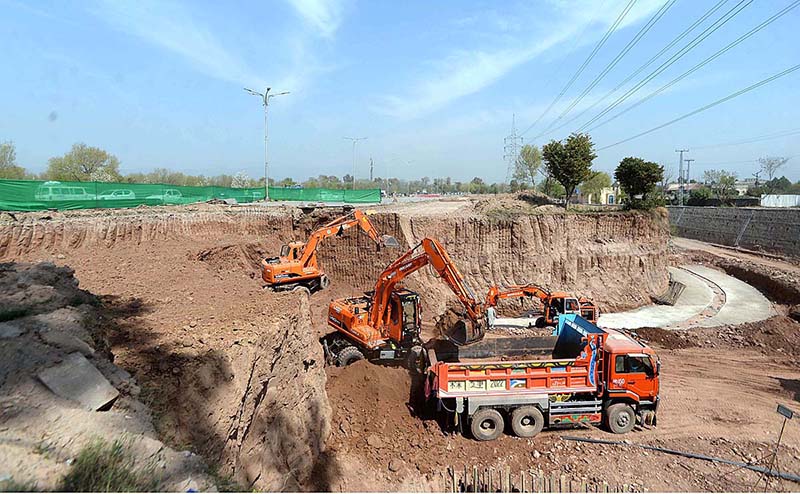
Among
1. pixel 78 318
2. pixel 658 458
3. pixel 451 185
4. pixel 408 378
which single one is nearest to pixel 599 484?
pixel 658 458

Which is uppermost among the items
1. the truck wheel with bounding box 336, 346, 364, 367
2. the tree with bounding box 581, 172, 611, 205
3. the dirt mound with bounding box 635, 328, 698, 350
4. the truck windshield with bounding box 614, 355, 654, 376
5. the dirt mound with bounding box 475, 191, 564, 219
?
the tree with bounding box 581, 172, 611, 205

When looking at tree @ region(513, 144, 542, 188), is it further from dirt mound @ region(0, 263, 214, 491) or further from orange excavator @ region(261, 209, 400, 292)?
dirt mound @ region(0, 263, 214, 491)

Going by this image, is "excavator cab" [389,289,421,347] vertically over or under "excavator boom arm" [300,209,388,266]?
under

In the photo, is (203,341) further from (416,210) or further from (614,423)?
(416,210)

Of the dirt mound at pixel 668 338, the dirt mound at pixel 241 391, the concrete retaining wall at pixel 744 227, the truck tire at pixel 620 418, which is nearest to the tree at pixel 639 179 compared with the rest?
the dirt mound at pixel 668 338

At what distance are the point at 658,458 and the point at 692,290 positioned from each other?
20038 mm

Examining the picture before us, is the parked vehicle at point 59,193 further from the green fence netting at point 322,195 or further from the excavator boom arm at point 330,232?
the green fence netting at point 322,195

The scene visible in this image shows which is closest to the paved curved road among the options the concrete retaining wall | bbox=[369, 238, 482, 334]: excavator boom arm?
the concrete retaining wall

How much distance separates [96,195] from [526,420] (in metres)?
24.6

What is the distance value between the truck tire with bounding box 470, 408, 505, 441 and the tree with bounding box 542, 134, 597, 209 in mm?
22824

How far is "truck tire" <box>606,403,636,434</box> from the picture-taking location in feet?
33.6

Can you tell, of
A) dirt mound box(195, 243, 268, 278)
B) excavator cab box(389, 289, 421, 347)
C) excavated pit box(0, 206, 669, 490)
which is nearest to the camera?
excavated pit box(0, 206, 669, 490)

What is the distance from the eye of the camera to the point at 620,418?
1030cm

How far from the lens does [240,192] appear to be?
116 ft
